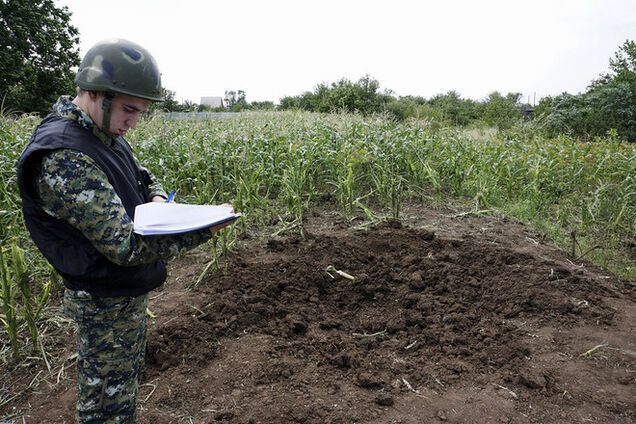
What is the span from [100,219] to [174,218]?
0.68ft

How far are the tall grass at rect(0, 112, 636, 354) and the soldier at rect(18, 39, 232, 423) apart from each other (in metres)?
2.43

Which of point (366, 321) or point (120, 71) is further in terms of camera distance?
point (366, 321)

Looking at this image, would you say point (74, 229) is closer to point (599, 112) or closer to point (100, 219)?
point (100, 219)

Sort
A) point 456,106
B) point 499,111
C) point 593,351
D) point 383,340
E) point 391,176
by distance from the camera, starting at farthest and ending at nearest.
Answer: point 456,106, point 499,111, point 391,176, point 383,340, point 593,351

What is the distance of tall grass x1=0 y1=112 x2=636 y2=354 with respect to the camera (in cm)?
455

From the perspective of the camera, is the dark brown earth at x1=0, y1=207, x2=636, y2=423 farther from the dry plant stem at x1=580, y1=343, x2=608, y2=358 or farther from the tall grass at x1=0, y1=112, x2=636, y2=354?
the tall grass at x1=0, y1=112, x2=636, y2=354

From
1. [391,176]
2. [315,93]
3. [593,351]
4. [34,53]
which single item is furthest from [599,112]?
[34,53]

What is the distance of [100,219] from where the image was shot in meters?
1.40

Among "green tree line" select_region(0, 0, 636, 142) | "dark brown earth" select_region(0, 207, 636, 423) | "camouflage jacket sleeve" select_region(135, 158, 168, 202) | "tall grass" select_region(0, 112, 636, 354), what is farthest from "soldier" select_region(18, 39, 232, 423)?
"green tree line" select_region(0, 0, 636, 142)

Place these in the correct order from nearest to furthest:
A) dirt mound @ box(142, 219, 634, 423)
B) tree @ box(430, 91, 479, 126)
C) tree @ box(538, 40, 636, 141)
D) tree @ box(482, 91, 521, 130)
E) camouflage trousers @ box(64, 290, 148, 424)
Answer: camouflage trousers @ box(64, 290, 148, 424)
dirt mound @ box(142, 219, 634, 423)
tree @ box(538, 40, 636, 141)
tree @ box(482, 91, 521, 130)
tree @ box(430, 91, 479, 126)

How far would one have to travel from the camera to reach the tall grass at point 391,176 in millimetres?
4551

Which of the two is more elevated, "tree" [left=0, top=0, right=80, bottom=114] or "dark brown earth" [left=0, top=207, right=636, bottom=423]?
"tree" [left=0, top=0, right=80, bottom=114]

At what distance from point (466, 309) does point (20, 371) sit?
2687 millimetres

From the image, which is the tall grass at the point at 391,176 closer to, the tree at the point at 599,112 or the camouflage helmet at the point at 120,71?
the camouflage helmet at the point at 120,71
